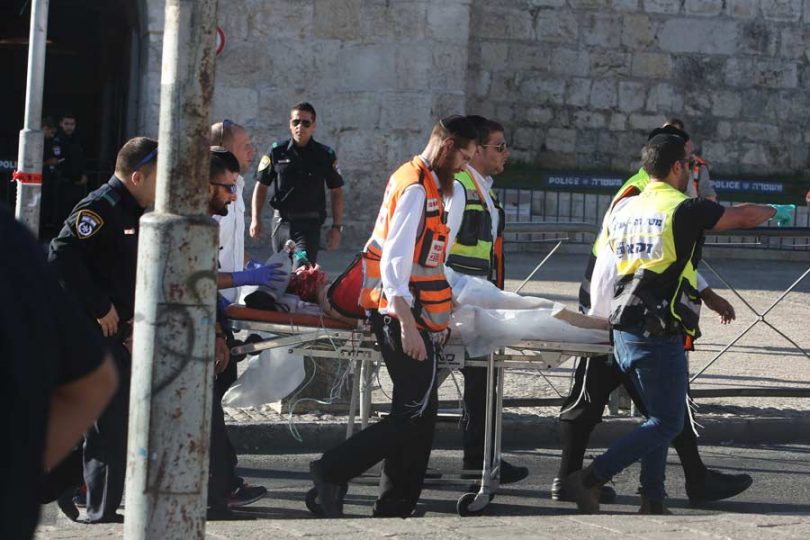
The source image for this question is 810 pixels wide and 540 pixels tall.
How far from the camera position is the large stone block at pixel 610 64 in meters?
20.0

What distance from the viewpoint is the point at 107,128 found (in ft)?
69.1

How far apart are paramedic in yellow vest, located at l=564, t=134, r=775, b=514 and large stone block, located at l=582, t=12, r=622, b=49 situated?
13.8 metres

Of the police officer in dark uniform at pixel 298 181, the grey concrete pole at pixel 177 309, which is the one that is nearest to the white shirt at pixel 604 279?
the grey concrete pole at pixel 177 309

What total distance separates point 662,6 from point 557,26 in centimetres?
147

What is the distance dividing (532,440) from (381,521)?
3.08 metres

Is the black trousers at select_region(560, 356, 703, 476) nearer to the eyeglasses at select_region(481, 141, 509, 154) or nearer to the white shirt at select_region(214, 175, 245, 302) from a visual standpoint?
the eyeglasses at select_region(481, 141, 509, 154)

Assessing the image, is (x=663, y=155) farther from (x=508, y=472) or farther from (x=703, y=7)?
(x=703, y=7)

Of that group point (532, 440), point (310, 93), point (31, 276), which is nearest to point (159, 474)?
point (31, 276)

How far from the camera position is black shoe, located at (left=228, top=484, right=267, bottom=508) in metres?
6.50

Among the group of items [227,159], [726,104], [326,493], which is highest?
[726,104]

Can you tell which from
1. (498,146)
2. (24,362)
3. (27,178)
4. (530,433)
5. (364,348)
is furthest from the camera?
(27,178)

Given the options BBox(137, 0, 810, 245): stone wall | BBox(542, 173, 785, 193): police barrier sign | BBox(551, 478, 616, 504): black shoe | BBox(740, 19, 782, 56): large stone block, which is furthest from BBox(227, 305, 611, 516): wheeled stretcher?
BBox(740, 19, 782, 56): large stone block

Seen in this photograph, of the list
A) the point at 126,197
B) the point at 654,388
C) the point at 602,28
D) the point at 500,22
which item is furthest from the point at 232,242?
the point at 602,28

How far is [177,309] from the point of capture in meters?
4.00
